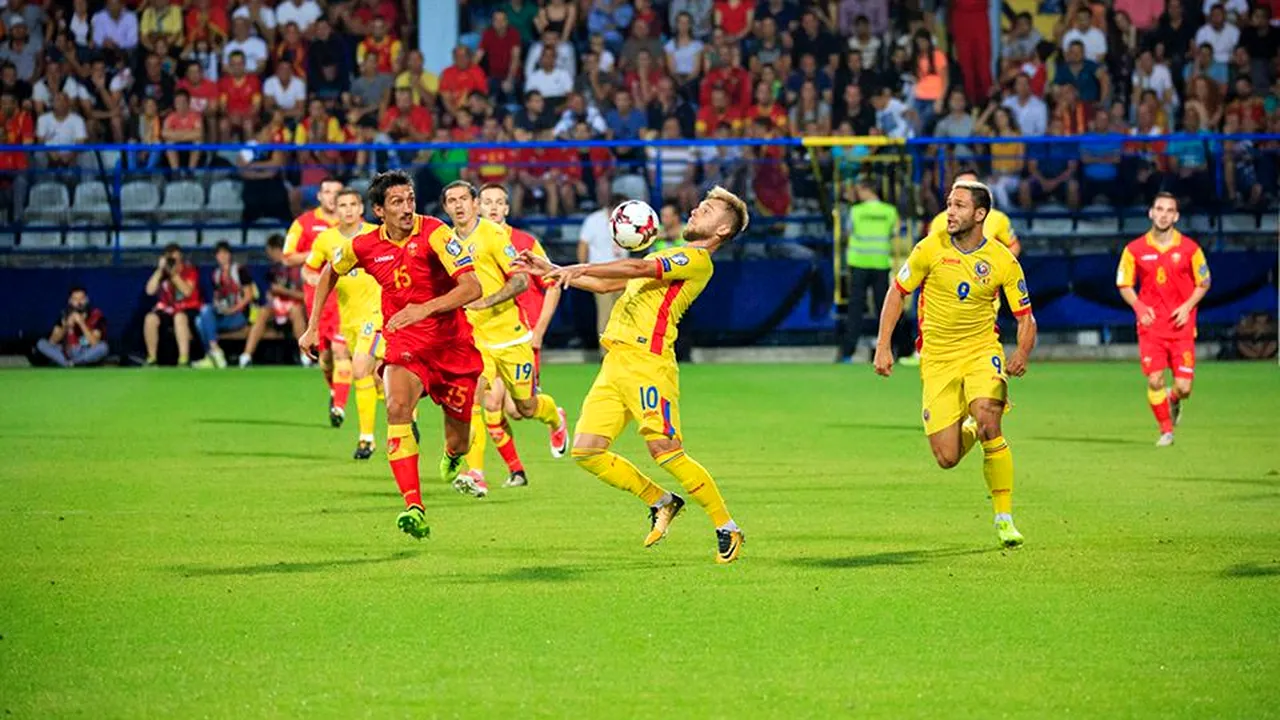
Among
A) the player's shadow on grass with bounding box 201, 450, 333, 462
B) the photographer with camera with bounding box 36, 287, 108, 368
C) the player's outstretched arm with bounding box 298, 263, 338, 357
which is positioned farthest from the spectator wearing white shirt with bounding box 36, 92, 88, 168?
the player's outstretched arm with bounding box 298, 263, 338, 357

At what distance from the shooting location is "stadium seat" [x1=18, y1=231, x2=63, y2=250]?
27344mm

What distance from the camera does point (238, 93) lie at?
94.2ft

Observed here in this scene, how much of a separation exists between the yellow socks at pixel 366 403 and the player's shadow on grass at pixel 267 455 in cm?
37

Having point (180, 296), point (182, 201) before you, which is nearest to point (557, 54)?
point (182, 201)

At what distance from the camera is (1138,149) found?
27.6m

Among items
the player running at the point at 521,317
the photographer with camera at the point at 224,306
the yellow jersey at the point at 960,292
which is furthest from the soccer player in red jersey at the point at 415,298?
the photographer with camera at the point at 224,306

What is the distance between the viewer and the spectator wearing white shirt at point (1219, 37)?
2958 centimetres

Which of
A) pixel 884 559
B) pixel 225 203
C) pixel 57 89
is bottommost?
pixel 884 559

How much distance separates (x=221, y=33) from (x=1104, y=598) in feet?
75.4

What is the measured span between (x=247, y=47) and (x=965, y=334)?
19823mm

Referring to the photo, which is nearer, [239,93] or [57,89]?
[239,93]

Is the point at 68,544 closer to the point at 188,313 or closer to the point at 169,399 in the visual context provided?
the point at 169,399

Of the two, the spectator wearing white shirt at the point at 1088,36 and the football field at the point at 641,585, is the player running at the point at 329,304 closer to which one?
the football field at the point at 641,585

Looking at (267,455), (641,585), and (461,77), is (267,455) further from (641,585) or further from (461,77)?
(461,77)
